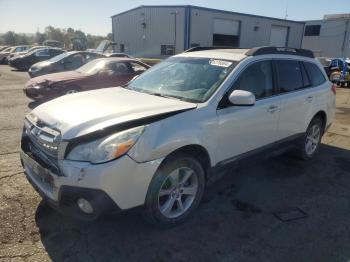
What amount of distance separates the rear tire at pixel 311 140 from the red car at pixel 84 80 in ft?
19.1

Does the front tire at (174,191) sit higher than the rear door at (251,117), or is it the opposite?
the rear door at (251,117)

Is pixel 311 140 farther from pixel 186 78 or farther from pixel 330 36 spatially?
pixel 330 36

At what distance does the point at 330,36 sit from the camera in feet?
133

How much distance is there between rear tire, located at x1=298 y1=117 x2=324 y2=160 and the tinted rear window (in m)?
0.61

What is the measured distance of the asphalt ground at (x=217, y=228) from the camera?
9.63ft

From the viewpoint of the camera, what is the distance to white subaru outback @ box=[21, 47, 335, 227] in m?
2.72

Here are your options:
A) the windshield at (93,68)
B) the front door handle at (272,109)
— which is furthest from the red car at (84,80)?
the front door handle at (272,109)

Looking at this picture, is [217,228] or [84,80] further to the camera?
[84,80]

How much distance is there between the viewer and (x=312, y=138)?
550cm

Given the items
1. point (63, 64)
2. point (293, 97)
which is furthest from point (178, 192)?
point (63, 64)

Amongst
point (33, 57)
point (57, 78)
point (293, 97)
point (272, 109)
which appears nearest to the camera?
point (272, 109)

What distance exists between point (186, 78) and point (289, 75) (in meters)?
1.66

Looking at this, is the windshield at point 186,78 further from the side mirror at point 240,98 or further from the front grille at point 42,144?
the front grille at point 42,144

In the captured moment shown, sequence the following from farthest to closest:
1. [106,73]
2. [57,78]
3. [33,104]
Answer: [33,104], [106,73], [57,78]
